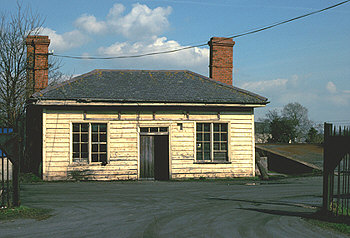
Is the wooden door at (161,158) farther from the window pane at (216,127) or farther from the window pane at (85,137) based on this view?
the window pane at (85,137)

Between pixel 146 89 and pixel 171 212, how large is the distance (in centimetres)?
1003

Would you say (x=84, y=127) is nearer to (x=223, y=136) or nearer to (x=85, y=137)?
(x=85, y=137)

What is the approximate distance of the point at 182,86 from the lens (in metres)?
19.0

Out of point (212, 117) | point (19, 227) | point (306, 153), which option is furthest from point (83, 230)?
point (306, 153)

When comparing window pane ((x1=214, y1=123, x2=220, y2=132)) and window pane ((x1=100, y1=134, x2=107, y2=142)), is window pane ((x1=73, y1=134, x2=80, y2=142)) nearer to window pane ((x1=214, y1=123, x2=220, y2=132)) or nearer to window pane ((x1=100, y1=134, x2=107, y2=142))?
window pane ((x1=100, y1=134, x2=107, y2=142))

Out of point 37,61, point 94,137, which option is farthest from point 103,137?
point 37,61

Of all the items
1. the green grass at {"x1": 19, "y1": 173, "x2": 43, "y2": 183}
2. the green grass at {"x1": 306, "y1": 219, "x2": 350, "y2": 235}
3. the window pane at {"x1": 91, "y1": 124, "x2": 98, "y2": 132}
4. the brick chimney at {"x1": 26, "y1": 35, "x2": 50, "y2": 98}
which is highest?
the brick chimney at {"x1": 26, "y1": 35, "x2": 50, "y2": 98}

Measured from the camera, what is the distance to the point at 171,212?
8.88m

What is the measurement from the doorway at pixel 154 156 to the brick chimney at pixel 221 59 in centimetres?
530

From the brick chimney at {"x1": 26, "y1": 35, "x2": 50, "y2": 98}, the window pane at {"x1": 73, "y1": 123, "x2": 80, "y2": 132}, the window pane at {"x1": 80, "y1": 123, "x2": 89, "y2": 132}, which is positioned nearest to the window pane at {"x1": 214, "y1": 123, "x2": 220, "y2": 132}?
the window pane at {"x1": 80, "y1": 123, "x2": 89, "y2": 132}

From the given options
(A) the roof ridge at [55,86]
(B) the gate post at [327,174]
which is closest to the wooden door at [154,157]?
(A) the roof ridge at [55,86]

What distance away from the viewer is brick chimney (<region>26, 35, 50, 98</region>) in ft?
62.7

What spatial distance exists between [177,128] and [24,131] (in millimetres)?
7808

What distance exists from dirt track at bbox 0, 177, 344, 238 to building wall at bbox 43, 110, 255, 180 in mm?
2882
